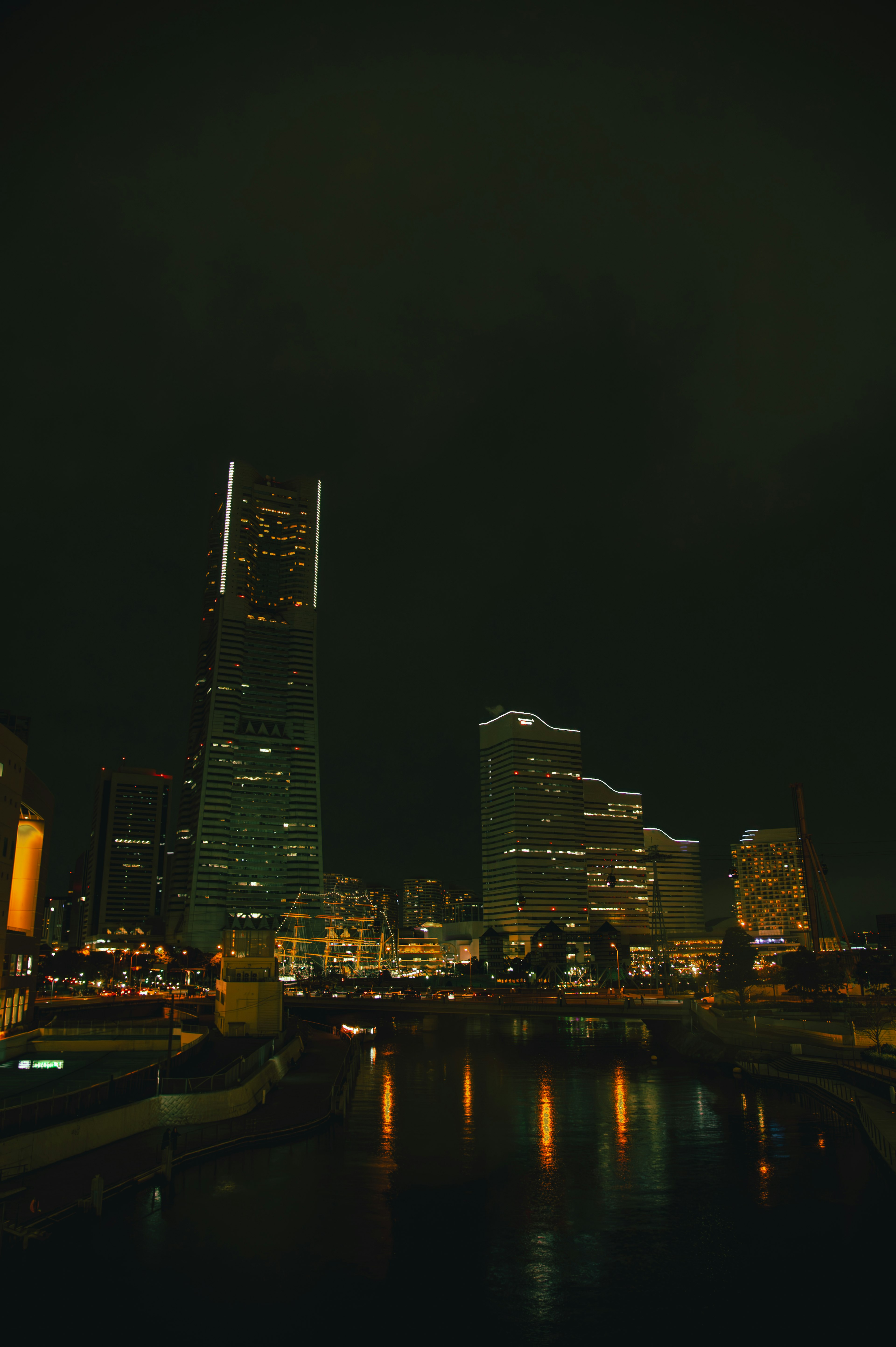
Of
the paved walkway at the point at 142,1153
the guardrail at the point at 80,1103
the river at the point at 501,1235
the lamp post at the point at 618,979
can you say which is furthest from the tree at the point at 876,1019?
the lamp post at the point at 618,979

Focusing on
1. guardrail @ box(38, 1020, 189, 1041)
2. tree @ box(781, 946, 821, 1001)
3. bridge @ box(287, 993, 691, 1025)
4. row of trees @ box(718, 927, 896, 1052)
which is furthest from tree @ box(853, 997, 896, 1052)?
guardrail @ box(38, 1020, 189, 1041)

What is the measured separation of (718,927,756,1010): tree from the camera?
128 metres

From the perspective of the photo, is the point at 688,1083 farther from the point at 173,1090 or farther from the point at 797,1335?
the point at 797,1335

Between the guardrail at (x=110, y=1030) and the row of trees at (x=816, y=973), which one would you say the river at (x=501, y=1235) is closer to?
the guardrail at (x=110, y=1030)

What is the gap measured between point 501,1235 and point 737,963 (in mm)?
120266

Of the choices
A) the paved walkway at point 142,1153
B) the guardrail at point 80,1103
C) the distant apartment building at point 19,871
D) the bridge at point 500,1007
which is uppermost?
the distant apartment building at point 19,871

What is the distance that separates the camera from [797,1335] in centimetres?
1798

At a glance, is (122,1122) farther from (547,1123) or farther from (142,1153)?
(547,1123)

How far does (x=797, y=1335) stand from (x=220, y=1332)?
A: 12.3 meters

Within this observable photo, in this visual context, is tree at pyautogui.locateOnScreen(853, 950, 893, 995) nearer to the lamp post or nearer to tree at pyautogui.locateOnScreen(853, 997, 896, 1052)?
tree at pyautogui.locateOnScreen(853, 997, 896, 1052)

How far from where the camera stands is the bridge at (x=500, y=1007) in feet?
308

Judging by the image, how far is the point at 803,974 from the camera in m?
107

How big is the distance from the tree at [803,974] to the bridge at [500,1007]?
14431 millimetres

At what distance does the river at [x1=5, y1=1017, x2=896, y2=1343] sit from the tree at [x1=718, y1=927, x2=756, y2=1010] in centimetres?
8992
